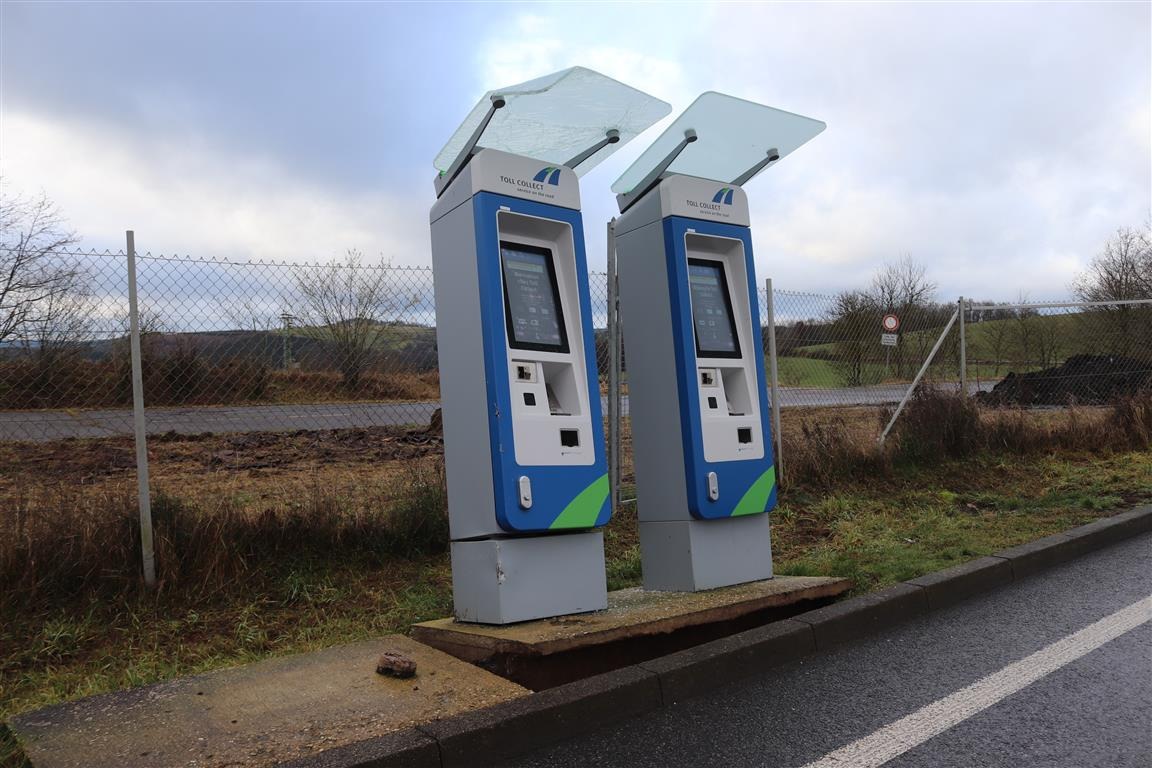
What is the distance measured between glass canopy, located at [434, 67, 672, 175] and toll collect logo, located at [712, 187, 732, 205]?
24.3 inches

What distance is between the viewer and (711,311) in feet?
18.1

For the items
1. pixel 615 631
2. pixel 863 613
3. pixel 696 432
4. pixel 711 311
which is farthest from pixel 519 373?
pixel 863 613

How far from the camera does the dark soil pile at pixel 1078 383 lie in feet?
39.7

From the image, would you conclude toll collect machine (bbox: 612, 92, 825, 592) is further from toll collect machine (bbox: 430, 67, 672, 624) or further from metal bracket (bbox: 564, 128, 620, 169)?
toll collect machine (bbox: 430, 67, 672, 624)

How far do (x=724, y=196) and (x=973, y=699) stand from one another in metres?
3.24

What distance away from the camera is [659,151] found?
5.82 metres

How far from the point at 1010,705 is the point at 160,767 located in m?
3.36

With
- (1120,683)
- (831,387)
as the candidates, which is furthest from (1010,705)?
(831,387)

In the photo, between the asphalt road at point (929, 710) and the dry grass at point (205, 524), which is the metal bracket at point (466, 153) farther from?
the asphalt road at point (929, 710)

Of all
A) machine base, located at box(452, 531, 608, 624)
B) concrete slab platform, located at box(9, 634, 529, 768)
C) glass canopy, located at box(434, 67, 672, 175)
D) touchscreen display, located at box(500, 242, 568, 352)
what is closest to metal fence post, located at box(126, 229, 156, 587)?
concrete slab platform, located at box(9, 634, 529, 768)

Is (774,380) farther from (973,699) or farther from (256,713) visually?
(256,713)

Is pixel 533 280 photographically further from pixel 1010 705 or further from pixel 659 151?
pixel 1010 705

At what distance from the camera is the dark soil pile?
12102mm

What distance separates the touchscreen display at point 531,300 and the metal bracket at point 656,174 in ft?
3.47
